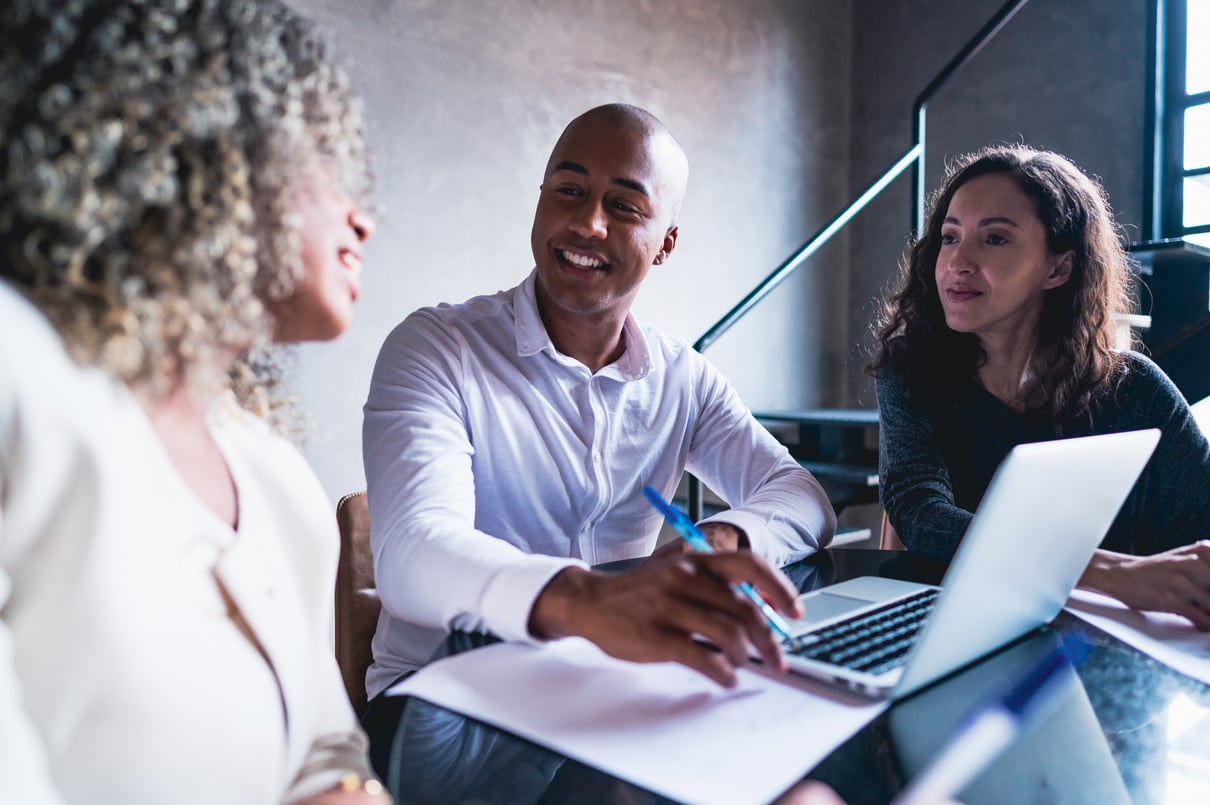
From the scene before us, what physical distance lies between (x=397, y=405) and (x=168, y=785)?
2.78ft

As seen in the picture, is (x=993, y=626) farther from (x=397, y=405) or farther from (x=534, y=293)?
(x=534, y=293)

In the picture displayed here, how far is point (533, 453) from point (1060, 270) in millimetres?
1129

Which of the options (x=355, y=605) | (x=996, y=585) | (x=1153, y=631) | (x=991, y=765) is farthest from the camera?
(x=355, y=605)

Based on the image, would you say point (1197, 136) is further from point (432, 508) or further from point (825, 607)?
point (432, 508)

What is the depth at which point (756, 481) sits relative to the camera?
1548 millimetres

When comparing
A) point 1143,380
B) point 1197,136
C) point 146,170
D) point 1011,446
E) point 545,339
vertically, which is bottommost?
point 1011,446

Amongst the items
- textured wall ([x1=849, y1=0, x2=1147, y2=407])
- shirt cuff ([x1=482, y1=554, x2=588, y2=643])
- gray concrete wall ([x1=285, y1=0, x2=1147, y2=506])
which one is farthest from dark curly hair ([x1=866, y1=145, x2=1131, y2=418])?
textured wall ([x1=849, y1=0, x2=1147, y2=407])

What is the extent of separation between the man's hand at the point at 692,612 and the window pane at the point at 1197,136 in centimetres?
416

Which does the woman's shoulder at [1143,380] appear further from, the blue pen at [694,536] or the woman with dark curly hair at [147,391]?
the woman with dark curly hair at [147,391]

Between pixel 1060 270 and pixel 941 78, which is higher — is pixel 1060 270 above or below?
below

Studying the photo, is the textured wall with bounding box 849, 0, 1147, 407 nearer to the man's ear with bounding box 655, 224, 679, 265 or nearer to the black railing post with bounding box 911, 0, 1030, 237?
the black railing post with bounding box 911, 0, 1030, 237

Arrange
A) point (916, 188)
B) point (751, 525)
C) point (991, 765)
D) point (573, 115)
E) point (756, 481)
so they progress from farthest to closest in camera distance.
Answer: point (573, 115), point (916, 188), point (756, 481), point (751, 525), point (991, 765)

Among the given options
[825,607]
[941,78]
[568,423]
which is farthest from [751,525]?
[941,78]

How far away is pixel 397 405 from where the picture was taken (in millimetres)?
1309
